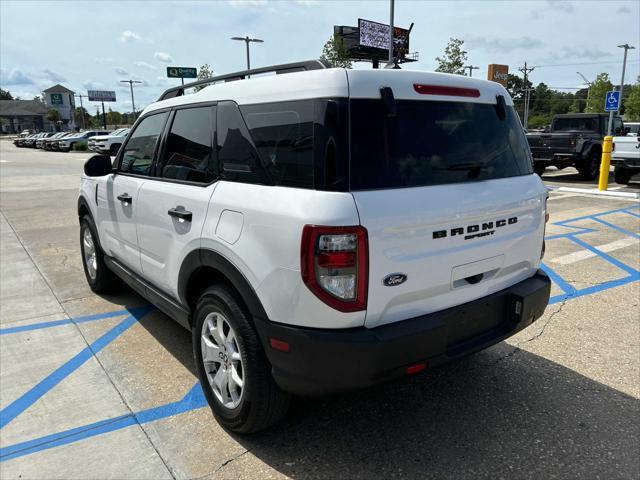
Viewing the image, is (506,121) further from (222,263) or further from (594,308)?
(594,308)

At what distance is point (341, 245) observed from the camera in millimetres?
2131

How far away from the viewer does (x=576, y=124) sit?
1614 centimetres

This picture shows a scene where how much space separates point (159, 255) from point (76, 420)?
1.10m

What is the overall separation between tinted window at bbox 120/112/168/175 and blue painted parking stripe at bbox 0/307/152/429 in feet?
4.42

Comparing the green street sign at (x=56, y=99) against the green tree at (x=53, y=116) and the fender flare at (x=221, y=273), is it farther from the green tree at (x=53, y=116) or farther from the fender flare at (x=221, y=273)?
the fender flare at (x=221, y=273)

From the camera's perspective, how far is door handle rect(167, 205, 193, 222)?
9.55ft

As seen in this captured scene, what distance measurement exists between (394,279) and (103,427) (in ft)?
6.23

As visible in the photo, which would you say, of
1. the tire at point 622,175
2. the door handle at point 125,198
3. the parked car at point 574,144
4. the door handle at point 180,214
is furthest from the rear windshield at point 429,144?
the tire at point 622,175

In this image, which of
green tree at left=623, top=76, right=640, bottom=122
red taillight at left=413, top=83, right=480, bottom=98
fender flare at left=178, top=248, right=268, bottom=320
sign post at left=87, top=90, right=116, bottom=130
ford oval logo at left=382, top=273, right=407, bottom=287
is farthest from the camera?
sign post at left=87, top=90, right=116, bottom=130

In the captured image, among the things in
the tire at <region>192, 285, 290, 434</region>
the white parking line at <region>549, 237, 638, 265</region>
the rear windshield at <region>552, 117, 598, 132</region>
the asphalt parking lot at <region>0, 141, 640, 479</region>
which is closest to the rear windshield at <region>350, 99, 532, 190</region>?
the tire at <region>192, 285, 290, 434</region>

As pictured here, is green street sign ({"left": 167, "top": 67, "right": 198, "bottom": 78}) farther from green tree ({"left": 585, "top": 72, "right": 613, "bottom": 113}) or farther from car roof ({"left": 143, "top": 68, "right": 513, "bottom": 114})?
car roof ({"left": 143, "top": 68, "right": 513, "bottom": 114})

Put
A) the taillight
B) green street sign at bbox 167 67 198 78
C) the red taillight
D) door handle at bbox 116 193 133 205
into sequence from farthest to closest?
green street sign at bbox 167 67 198 78 → door handle at bbox 116 193 133 205 → the red taillight → the taillight

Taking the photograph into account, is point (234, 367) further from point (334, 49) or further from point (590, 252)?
point (334, 49)

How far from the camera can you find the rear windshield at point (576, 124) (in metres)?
15.9
